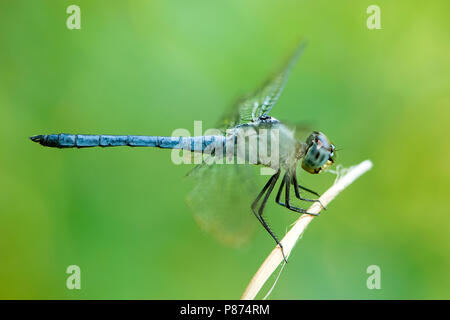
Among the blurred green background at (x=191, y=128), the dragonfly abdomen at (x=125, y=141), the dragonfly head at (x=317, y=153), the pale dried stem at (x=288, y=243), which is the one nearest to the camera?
the pale dried stem at (x=288, y=243)

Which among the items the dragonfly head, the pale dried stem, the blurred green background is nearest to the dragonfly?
the dragonfly head

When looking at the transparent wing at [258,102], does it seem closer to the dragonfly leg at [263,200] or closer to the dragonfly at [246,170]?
the dragonfly at [246,170]

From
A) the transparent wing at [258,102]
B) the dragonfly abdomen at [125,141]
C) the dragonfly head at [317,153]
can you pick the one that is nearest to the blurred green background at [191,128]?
the dragonfly abdomen at [125,141]

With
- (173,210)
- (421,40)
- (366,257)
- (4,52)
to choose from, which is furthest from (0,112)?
(421,40)

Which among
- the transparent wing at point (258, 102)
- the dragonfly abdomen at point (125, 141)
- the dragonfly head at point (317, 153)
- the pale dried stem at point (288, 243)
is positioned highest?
the transparent wing at point (258, 102)

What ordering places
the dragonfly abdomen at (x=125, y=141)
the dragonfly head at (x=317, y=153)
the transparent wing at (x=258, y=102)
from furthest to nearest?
the dragonfly abdomen at (x=125, y=141)
the transparent wing at (x=258, y=102)
the dragonfly head at (x=317, y=153)

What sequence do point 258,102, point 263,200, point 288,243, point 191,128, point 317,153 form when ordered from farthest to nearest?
point 191,128 < point 258,102 < point 263,200 < point 317,153 < point 288,243

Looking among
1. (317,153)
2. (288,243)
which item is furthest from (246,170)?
(288,243)

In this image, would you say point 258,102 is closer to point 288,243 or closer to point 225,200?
point 225,200
